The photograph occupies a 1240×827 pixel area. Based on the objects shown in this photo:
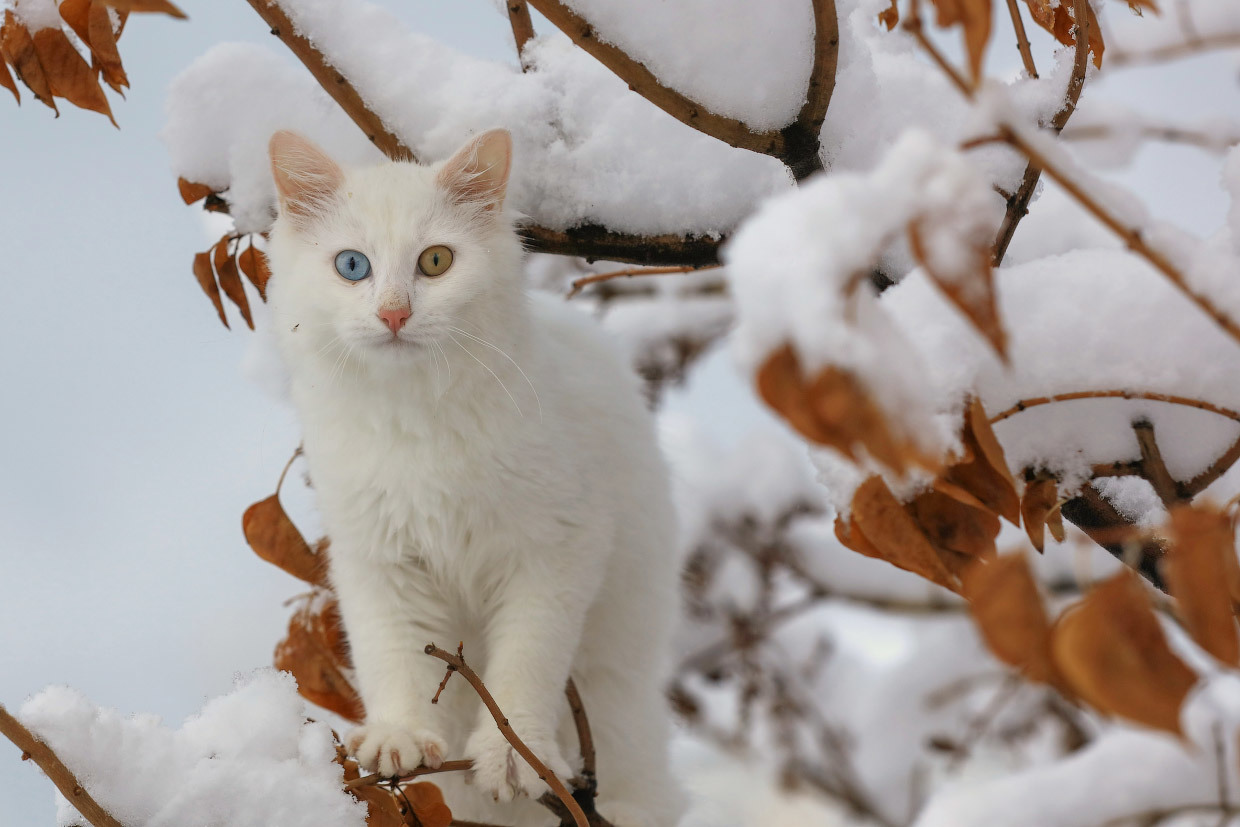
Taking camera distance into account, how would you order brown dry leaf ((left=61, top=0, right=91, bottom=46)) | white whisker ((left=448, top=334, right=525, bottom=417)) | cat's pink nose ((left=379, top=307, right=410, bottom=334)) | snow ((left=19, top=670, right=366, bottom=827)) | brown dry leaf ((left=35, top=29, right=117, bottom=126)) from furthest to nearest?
white whisker ((left=448, top=334, right=525, bottom=417)) → cat's pink nose ((left=379, top=307, right=410, bottom=334)) → brown dry leaf ((left=35, top=29, right=117, bottom=126)) → brown dry leaf ((left=61, top=0, right=91, bottom=46)) → snow ((left=19, top=670, right=366, bottom=827))

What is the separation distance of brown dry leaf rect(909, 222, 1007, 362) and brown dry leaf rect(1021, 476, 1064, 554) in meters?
0.47

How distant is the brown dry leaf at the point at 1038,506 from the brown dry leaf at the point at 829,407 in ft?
1.54

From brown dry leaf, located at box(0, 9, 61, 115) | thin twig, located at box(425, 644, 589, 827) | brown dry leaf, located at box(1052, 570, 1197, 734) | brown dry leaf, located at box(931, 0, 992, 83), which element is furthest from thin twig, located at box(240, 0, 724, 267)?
brown dry leaf, located at box(1052, 570, 1197, 734)

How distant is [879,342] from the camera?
0.61 m

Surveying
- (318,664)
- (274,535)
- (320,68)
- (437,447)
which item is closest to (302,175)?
(320,68)

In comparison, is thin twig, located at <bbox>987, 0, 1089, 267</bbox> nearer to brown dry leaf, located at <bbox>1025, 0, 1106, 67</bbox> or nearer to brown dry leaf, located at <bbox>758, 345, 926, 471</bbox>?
brown dry leaf, located at <bbox>1025, 0, 1106, 67</bbox>

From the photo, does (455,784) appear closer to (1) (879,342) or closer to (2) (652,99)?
(2) (652,99)

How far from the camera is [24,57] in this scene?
1.35m

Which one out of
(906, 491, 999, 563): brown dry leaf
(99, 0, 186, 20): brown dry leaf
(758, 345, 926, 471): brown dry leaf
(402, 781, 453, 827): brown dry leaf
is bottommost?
(402, 781, 453, 827): brown dry leaf

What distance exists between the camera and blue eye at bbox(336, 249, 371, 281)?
1.65 meters

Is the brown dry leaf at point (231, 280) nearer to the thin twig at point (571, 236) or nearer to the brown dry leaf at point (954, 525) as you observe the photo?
the thin twig at point (571, 236)

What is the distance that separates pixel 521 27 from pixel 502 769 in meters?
1.24

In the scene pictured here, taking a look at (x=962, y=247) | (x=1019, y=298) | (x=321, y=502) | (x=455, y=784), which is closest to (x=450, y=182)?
(x=321, y=502)

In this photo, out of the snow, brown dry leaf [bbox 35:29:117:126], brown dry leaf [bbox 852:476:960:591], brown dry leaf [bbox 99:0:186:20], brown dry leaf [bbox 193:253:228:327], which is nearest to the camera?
brown dry leaf [bbox 99:0:186:20]
